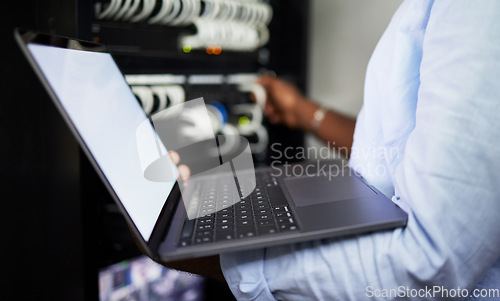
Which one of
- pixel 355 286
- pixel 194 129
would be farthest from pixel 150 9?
pixel 355 286

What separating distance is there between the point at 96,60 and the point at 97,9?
0.36 m

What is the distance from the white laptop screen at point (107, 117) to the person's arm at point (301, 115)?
67 centimetres

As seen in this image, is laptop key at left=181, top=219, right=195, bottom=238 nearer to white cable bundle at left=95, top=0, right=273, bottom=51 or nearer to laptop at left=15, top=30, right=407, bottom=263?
laptop at left=15, top=30, right=407, bottom=263

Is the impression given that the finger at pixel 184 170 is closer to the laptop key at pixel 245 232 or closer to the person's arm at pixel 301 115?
the person's arm at pixel 301 115

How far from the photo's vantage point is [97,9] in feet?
2.89

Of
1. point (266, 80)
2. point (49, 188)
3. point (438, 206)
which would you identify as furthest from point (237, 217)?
point (266, 80)

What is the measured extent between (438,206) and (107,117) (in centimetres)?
49

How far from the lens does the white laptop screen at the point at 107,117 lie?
46cm

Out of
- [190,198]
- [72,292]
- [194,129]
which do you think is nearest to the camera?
[190,198]

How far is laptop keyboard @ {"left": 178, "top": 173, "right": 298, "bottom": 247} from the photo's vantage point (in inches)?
20.2

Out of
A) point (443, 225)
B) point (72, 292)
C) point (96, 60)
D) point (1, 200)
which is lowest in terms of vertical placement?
point (72, 292)

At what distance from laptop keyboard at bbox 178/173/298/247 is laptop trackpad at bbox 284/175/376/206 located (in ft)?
0.10

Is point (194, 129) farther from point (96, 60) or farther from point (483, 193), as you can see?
point (483, 193)

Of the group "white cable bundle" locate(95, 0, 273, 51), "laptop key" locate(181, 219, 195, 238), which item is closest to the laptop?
"laptop key" locate(181, 219, 195, 238)
